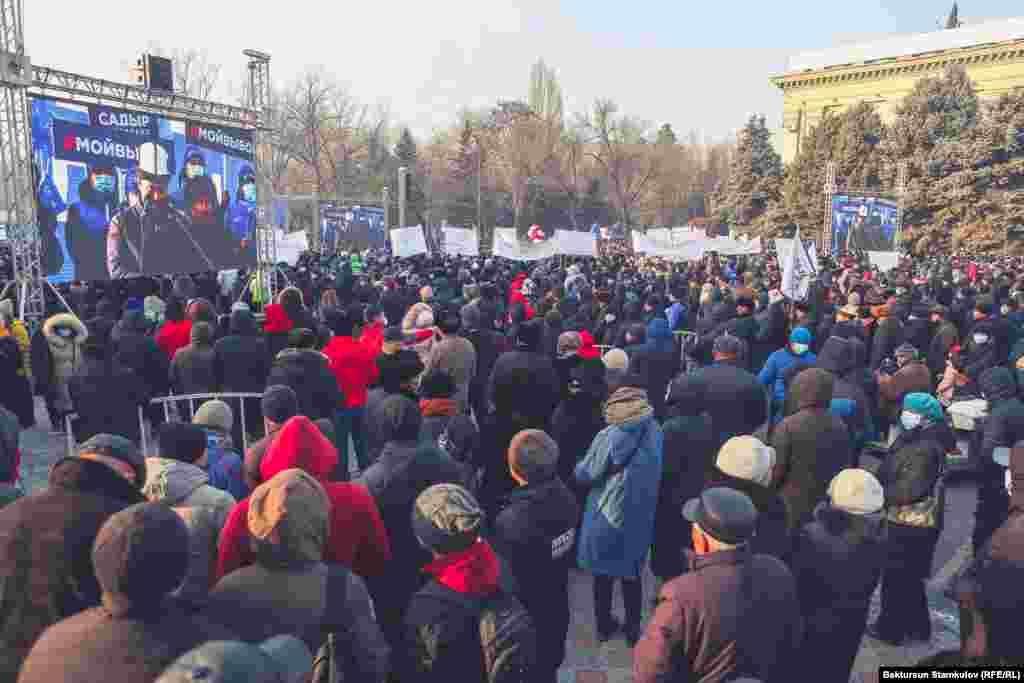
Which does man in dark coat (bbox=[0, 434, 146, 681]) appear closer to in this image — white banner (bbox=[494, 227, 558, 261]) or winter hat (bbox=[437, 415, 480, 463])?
winter hat (bbox=[437, 415, 480, 463])

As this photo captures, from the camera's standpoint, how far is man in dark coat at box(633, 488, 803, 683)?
8.32 ft

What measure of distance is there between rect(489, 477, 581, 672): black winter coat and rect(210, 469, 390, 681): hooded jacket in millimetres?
1039

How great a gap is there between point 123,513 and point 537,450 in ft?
6.42

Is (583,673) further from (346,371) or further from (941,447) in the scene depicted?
(346,371)

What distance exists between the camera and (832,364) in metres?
6.57

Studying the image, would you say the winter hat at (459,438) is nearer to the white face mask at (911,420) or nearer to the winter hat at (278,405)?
the winter hat at (278,405)

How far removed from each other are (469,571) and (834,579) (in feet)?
5.37

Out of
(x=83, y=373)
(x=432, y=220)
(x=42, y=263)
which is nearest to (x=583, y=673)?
(x=83, y=373)

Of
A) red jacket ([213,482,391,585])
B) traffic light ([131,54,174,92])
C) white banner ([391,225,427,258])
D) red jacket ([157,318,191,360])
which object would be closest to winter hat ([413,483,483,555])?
red jacket ([213,482,391,585])

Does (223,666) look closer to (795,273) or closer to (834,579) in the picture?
(834,579)

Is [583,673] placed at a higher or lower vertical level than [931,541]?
lower

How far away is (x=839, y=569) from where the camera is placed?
327 centimetres

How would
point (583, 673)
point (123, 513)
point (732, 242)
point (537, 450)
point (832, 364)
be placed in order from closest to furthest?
point (123, 513) < point (537, 450) < point (583, 673) < point (832, 364) < point (732, 242)

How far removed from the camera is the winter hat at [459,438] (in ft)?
15.3
